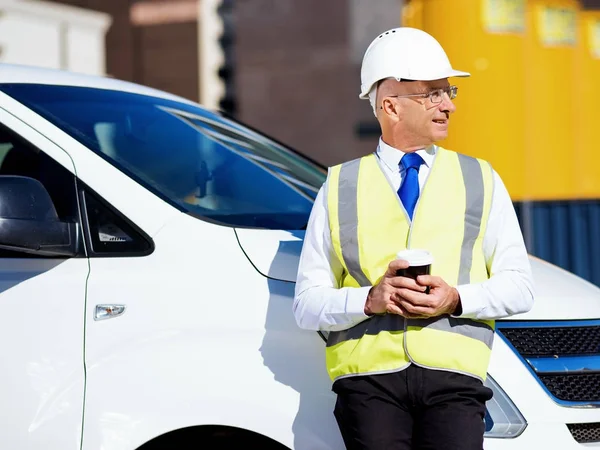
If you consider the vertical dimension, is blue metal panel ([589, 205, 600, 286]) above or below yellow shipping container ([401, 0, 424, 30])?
below

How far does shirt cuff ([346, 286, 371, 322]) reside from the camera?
241 cm

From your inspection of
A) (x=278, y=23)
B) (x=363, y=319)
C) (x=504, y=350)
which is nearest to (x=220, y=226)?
(x=363, y=319)

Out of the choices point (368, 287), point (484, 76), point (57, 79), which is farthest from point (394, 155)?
point (484, 76)

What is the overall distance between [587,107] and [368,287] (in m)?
5.36

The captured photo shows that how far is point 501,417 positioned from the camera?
2574 mm

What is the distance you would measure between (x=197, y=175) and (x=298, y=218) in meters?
0.48

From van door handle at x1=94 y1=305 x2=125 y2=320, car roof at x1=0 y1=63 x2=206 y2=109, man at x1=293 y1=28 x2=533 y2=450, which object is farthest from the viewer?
car roof at x1=0 y1=63 x2=206 y2=109

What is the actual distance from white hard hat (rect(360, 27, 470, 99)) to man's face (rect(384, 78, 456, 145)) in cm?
3

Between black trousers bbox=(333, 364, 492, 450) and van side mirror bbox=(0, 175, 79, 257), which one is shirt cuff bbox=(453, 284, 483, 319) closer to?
black trousers bbox=(333, 364, 492, 450)

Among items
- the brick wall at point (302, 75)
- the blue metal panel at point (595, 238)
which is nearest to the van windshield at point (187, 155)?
the blue metal panel at point (595, 238)

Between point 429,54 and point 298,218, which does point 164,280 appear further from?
point 429,54

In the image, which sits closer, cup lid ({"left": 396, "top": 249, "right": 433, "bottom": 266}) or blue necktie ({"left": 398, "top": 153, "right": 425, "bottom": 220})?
cup lid ({"left": 396, "top": 249, "right": 433, "bottom": 266})

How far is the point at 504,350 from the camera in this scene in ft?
8.68

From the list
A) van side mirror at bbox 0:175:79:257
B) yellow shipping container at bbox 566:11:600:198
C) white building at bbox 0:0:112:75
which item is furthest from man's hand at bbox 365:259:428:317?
white building at bbox 0:0:112:75
